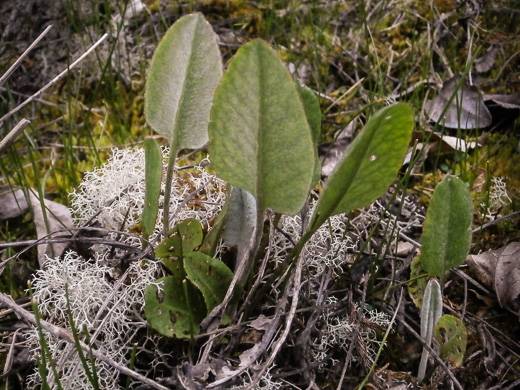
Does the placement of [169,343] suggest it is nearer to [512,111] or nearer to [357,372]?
[357,372]

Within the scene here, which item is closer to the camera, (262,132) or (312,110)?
(262,132)

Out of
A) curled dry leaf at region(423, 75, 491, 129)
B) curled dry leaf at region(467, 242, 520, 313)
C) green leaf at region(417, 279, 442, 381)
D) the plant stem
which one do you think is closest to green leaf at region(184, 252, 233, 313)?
the plant stem

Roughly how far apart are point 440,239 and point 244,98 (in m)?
0.40

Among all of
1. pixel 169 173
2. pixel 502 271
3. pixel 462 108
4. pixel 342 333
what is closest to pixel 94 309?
pixel 169 173

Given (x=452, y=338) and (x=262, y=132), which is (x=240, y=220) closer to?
(x=262, y=132)

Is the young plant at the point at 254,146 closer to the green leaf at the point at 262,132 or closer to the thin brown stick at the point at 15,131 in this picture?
the green leaf at the point at 262,132

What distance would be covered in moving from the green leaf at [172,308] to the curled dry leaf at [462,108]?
0.89 metres

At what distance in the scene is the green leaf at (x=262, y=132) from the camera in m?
0.61

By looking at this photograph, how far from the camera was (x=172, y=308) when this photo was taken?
831mm

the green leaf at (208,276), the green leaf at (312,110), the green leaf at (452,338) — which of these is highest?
the green leaf at (312,110)

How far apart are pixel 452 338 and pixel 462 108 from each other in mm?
842

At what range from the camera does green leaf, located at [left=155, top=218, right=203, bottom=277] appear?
2.83 ft

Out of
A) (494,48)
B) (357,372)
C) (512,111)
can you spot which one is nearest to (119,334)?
(357,372)

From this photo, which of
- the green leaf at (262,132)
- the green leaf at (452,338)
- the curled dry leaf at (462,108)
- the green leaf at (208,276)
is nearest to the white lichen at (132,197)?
the green leaf at (208,276)
